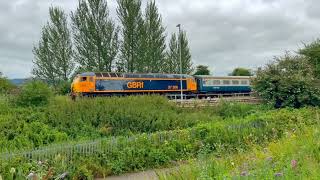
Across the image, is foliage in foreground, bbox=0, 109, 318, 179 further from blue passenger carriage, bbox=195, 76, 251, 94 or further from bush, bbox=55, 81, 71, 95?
bush, bbox=55, 81, 71, 95

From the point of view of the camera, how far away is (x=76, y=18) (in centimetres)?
4284

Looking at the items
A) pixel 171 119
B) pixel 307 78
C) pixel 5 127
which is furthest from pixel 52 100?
pixel 307 78

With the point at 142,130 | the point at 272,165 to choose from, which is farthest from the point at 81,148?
the point at 272,165

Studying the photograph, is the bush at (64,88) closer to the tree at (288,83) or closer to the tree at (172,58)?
the tree at (172,58)

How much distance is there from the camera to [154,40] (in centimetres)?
4559

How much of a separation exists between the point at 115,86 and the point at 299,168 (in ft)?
95.0

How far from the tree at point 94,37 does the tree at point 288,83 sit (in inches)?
943

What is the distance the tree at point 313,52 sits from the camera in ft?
82.9

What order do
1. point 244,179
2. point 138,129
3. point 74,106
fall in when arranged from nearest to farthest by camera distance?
1. point 244,179
2. point 138,129
3. point 74,106

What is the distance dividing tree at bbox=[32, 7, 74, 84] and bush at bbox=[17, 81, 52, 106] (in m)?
22.7

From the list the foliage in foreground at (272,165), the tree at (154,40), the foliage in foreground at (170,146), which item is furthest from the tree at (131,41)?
the foliage in foreground at (272,165)

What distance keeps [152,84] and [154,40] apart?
465 inches

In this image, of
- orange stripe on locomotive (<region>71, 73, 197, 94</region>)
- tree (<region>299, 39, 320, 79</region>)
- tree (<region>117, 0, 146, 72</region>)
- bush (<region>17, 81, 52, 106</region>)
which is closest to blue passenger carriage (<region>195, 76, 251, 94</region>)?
orange stripe on locomotive (<region>71, 73, 197, 94</region>)

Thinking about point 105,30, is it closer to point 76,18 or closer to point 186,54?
point 76,18
